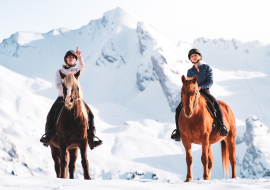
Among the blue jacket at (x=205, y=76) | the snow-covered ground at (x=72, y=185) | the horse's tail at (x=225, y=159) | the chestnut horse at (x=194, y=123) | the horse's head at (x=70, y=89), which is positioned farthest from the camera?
the horse's tail at (x=225, y=159)

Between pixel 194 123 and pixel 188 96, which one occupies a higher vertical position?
pixel 188 96

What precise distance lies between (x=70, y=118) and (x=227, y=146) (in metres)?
7.44

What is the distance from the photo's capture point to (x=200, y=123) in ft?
39.1

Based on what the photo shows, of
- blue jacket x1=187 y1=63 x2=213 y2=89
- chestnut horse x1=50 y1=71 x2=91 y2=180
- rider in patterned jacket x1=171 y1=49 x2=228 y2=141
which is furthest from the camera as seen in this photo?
blue jacket x1=187 y1=63 x2=213 y2=89

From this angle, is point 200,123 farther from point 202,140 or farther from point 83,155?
point 83,155

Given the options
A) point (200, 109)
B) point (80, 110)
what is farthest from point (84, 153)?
point (200, 109)

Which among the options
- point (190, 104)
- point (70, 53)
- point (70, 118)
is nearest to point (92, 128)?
point (70, 118)

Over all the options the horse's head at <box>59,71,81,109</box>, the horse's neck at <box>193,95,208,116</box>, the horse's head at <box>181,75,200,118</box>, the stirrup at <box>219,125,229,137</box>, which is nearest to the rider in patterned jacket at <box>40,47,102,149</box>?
the horse's head at <box>59,71,81,109</box>

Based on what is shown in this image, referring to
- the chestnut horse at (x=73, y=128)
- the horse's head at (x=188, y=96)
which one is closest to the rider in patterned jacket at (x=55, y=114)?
the chestnut horse at (x=73, y=128)

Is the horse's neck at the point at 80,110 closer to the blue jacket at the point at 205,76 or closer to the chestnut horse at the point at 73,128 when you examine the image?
the chestnut horse at the point at 73,128

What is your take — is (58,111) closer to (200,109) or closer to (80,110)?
(80,110)

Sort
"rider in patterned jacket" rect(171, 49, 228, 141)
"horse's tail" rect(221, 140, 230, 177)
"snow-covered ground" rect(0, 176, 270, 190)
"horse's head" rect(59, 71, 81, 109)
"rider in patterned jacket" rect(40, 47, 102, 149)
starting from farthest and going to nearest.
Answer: "horse's tail" rect(221, 140, 230, 177) < "rider in patterned jacket" rect(171, 49, 228, 141) < "rider in patterned jacket" rect(40, 47, 102, 149) < "horse's head" rect(59, 71, 81, 109) < "snow-covered ground" rect(0, 176, 270, 190)

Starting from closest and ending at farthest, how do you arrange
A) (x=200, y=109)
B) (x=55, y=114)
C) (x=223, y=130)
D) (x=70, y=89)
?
(x=70, y=89) < (x=200, y=109) < (x=55, y=114) < (x=223, y=130)

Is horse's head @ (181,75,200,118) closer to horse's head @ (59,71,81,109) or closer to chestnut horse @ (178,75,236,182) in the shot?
chestnut horse @ (178,75,236,182)
